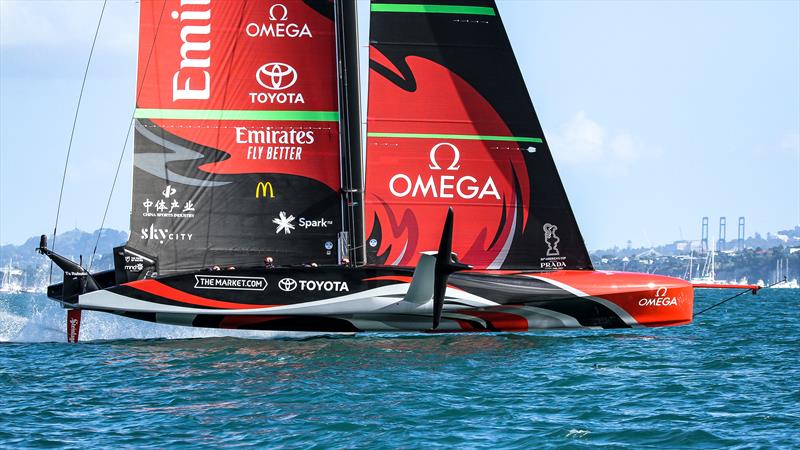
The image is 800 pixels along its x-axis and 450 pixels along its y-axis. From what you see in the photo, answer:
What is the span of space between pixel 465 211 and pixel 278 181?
3.06 metres

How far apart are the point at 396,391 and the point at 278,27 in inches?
→ 298

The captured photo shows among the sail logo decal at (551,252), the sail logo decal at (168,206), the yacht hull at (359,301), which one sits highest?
the sail logo decal at (168,206)

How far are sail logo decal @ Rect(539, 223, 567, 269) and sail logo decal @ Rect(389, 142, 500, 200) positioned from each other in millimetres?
1361

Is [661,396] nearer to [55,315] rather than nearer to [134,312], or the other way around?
[134,312]

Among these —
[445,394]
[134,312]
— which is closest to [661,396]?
[445,394]

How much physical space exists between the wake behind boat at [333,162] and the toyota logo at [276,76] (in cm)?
2

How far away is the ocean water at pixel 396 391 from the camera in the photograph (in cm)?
1095

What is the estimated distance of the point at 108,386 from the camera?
1394 cm

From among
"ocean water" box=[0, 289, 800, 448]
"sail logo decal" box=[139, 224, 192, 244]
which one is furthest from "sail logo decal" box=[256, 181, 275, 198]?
"ocean water" box=[0, 289, 800, 448]

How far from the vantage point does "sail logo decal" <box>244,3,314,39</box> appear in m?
18.3

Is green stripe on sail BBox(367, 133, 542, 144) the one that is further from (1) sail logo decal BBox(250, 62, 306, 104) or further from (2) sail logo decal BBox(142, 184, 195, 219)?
(2) sail logo decal BBox(142, 184, 195, 219)

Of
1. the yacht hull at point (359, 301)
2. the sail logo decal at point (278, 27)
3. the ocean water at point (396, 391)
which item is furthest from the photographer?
the sail logo decal at point (278, 27)

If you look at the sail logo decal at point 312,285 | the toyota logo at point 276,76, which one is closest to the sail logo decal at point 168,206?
the sail logo decal at point 312,285

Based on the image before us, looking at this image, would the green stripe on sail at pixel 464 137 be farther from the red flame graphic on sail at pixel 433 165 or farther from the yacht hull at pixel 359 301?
the yacht hull at pixel 359 301
